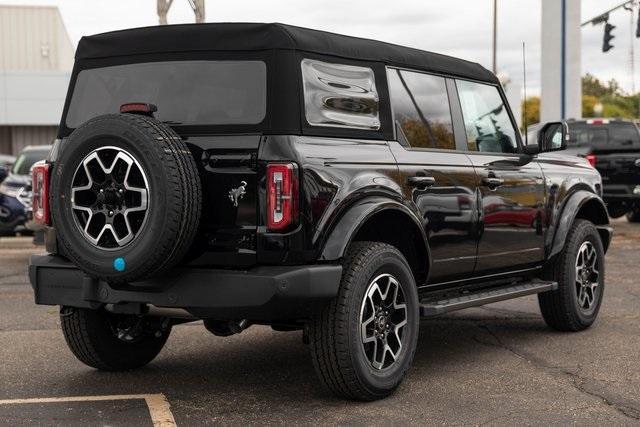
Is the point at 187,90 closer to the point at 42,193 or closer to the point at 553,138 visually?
the point at 42,193

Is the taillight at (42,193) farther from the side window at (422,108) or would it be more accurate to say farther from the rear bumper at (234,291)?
the side window at (422,108)

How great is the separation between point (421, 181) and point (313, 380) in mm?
1302

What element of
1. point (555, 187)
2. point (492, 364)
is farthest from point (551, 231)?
point (492, 364)

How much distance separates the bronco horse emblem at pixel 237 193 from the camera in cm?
507

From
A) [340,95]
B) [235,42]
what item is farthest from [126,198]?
[340,95]

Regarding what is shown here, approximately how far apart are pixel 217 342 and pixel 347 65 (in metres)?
2.52

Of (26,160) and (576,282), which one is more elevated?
(26,160)

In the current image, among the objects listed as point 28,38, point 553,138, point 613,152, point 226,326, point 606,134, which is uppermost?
point 28,38

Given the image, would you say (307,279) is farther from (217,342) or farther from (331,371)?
(217,342)

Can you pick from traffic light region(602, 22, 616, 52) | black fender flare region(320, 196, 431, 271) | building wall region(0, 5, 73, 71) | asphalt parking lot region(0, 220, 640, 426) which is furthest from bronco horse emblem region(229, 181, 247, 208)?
building wall region(0, 5, 73, 71)

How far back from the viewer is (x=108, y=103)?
570cm

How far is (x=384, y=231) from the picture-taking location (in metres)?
5.80

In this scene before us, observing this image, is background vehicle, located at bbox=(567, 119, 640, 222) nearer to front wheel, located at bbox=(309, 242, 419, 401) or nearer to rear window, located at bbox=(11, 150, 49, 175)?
rear window, located at bbox=(11, 150, 49, 175)

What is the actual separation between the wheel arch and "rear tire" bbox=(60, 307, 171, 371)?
1.40 m
